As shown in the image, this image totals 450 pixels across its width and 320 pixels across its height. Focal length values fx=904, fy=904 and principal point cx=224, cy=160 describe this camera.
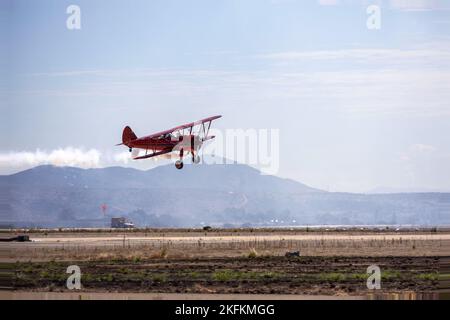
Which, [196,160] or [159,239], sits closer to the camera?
[196,160]

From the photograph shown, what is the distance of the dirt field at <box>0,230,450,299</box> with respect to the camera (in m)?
59.6

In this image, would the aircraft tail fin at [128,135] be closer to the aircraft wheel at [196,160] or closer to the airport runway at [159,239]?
the airport runway at [159,239]

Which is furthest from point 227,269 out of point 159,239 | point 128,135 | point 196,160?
point 159,239

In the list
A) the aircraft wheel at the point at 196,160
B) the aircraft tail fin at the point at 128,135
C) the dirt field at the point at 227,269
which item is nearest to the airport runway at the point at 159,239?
the dirt field at the point at 227,269

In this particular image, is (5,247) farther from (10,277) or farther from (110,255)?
(10,277)

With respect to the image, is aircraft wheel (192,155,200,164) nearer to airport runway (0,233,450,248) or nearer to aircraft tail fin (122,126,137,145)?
aircraft tail fin (122,126,137,145)

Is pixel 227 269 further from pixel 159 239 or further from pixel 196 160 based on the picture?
pixel 159 239

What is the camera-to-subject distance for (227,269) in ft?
238

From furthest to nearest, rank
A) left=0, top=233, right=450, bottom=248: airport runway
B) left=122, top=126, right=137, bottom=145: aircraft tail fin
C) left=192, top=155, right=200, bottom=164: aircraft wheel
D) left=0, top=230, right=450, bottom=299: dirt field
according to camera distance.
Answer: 1. left=0, top=233, right=450, bottom=248: airport runway
2. left=122, top=126, right=137, bottom=145: aircraft tail fin
3. left=192, top=155, right=200, bottom=164: aircraft wheel
4. left=0, top=230, right=450, bottom=299: dirt field

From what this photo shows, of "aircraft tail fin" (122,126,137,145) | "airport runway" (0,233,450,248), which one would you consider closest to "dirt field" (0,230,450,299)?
"airport runway" (0,233,450,248)

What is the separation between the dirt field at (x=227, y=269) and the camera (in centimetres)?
5959

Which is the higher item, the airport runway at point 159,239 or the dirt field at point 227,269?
the airport runway at point 159,239
